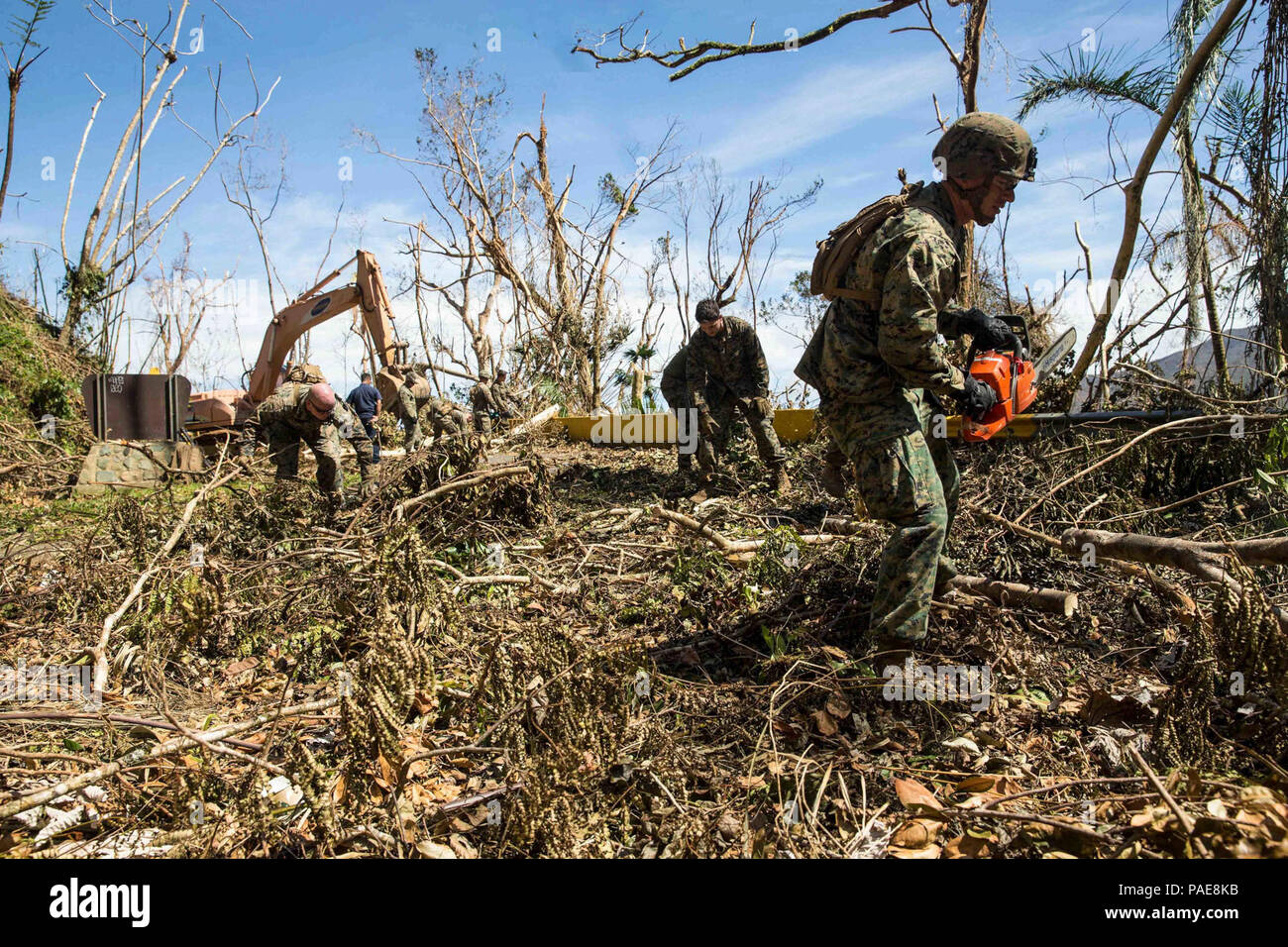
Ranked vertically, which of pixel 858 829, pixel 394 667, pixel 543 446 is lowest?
pixel 858 829

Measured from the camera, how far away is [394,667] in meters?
2.52

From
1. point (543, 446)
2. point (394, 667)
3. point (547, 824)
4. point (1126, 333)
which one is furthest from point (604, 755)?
point (543, 446)

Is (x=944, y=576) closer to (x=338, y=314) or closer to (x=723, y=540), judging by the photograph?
(x=723, y=540)

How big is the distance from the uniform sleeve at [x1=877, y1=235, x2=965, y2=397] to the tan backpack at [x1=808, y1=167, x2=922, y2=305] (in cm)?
20

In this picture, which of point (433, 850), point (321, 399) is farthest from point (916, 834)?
point (321, 399)

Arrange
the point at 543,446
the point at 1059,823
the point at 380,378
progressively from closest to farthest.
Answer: the point at 1059,823 → the point at 543,446 → the point at 380,378

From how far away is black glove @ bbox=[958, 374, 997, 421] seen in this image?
9.85 ft

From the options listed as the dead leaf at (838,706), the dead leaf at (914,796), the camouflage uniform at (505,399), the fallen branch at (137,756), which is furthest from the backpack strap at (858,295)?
the camouflage uniform at (505,399)

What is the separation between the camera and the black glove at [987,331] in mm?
3166

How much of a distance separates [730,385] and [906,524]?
4222mm

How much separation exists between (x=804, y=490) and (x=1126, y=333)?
8.16 ft

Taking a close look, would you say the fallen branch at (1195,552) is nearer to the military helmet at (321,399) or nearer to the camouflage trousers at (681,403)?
the camouflage trousers at (681,403)

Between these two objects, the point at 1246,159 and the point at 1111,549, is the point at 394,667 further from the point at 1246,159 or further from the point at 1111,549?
the point at 1246,159

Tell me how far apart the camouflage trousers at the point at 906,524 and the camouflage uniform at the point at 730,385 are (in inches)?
149
